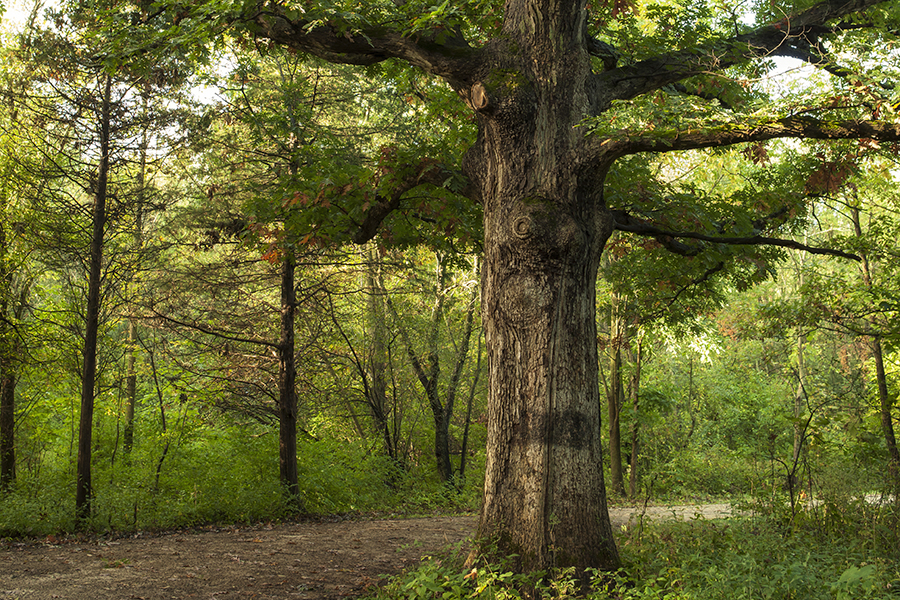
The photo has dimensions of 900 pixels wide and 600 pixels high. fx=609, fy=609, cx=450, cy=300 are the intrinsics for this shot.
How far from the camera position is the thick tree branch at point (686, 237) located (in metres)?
6.35

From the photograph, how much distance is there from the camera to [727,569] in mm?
4465

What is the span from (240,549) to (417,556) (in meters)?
2.27

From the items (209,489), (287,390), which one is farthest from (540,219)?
(209,489)

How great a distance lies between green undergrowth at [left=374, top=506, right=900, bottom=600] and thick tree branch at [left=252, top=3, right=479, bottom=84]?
181 inches

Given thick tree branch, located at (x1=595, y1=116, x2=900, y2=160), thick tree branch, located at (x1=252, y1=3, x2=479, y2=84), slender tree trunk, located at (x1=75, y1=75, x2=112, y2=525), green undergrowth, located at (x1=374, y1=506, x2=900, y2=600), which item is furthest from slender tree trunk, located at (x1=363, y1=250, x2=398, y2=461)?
→ thick tree branch, located at (x1=595, y1=116, x2=900, y2=160)

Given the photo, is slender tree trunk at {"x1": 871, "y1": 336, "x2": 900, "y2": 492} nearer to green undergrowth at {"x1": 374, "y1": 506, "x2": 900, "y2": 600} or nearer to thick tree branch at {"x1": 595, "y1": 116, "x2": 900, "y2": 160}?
green undergrowth at {"x1": 374, "y1": 506, "x2": 900, "y2": 600}

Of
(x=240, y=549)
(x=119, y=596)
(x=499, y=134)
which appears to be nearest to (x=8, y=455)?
(x=240, y=549)

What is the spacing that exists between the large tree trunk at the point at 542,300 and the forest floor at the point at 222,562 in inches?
35.3

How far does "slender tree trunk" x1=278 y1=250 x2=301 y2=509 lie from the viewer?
11406 millimetres

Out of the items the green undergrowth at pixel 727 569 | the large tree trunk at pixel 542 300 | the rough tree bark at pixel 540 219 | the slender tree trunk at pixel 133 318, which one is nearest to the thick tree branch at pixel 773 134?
the rough tree bark at pixel 540 219

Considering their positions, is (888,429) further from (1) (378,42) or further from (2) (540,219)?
(1) (378,42)

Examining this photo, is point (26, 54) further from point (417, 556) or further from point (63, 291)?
point (417, 556)

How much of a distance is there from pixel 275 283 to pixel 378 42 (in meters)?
7.86

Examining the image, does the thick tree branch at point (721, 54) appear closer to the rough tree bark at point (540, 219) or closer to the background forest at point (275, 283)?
the rough tree bark at point (540, 219)
